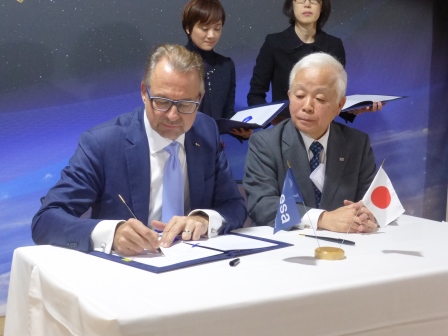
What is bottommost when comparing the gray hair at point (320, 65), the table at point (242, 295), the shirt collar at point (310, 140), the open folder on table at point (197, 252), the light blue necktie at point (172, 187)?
the table at point (242, 295)

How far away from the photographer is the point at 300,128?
124 inches

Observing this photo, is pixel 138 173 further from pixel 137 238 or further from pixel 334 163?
pixel 334 163

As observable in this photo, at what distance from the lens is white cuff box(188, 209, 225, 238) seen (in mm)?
2539

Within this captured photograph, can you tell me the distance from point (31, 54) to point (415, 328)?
118 inches

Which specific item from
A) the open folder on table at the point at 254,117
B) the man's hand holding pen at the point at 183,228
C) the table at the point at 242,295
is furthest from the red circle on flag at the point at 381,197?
the open folder on table at the point at 254,117

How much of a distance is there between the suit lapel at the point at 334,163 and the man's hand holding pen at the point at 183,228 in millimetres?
764

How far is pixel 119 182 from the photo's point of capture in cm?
265

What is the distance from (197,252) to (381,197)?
0.74 meters

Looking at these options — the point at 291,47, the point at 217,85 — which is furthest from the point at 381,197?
the point at 291,47

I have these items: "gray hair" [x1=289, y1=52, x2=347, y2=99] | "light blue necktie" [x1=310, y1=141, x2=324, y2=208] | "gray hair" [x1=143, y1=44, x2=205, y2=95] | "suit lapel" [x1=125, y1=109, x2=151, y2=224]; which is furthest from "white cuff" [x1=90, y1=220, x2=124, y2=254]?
"gray hair" [x1=289, y1=52, x2=347, y2=99]

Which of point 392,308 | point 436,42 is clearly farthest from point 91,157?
point 436,42

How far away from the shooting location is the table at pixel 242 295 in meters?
1.68

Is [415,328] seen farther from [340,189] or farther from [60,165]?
[60,165]

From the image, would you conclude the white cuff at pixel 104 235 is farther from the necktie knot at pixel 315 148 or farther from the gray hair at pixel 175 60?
the necktie knot at pixel 315 148
